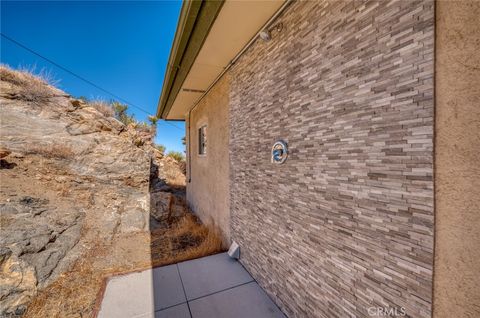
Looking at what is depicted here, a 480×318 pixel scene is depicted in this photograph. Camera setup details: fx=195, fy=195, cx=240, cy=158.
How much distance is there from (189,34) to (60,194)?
5170 millimetres

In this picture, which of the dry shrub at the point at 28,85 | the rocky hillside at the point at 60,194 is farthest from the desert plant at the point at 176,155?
the dry shrub at the point at 28,85

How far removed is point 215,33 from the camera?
287 centimetres

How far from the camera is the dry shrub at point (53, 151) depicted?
5.50 metres

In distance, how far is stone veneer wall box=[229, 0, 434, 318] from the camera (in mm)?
1244

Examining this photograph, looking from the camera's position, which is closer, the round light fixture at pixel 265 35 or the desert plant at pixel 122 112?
the round light fixture at pixel 265 35

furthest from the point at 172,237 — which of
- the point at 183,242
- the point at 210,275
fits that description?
the point at 210,275

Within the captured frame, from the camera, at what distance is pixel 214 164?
5.14m

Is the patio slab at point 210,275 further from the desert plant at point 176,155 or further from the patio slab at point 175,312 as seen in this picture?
the desert plant at point 176,155

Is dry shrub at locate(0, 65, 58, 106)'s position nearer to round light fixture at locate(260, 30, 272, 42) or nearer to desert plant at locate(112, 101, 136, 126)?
desert plant at locate(112, 101, 136, 126)

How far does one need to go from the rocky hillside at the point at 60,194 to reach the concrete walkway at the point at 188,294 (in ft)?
1.32

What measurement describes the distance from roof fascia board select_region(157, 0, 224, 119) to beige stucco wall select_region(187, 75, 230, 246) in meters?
1.05

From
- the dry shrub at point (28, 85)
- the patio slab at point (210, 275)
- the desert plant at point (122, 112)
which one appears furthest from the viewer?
the desert plant at point (122, 112)

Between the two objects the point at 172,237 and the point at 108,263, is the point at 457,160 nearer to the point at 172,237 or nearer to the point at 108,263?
the point at 108,263

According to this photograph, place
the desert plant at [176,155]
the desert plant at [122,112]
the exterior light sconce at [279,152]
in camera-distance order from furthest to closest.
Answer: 1. the desert plant at [176,155]
2. the desert plant at [122,112]
3. the exterior light sconce at [279,152]
